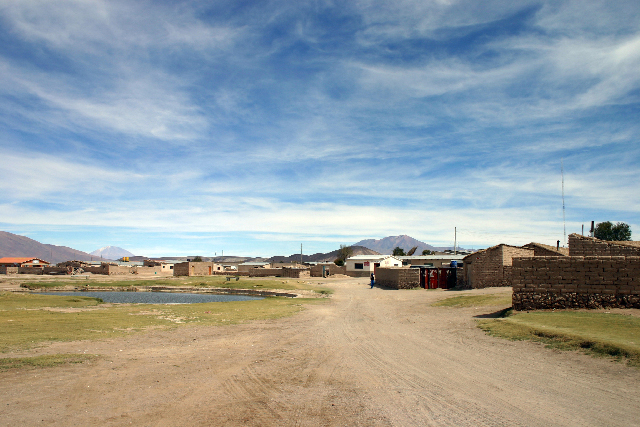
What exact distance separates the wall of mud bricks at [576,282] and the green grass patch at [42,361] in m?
15.7

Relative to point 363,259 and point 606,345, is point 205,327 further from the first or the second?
point 363,259

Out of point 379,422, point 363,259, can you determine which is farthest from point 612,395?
point 363,259

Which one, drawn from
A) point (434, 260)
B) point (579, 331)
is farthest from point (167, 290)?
point (579, 331)

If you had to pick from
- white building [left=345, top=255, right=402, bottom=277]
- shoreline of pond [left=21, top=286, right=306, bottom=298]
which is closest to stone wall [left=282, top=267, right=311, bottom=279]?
white building [left=345, top=255, right=402, bottom=277]

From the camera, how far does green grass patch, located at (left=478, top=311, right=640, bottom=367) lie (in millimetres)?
9789

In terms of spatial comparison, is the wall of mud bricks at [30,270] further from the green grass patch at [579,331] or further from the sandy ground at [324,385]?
the green grass patch at [579,331]

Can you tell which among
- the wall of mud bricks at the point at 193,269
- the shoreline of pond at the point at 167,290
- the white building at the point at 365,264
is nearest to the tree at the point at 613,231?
the white building at the point at 365,264

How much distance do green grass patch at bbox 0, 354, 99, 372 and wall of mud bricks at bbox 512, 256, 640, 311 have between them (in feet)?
51.6

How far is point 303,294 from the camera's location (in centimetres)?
3897

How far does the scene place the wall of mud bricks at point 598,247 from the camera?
25.0 metres

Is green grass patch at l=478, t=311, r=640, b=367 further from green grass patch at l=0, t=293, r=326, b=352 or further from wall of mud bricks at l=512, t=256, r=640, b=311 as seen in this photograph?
green grass patch at l=0, t=293, r=326, b=352

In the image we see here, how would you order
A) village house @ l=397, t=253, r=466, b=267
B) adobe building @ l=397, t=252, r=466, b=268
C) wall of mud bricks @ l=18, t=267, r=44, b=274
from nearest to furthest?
adobe building @ l=397, t=252, r=466, b=268, village house @ l=397, t=253, r=466, b=267, wall of mud bricks @ l=18, t=267, r=44, b=274

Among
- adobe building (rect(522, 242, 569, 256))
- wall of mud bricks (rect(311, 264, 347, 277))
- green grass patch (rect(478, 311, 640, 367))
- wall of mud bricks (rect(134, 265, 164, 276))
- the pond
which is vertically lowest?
the pond

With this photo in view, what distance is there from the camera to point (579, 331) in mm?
11820
